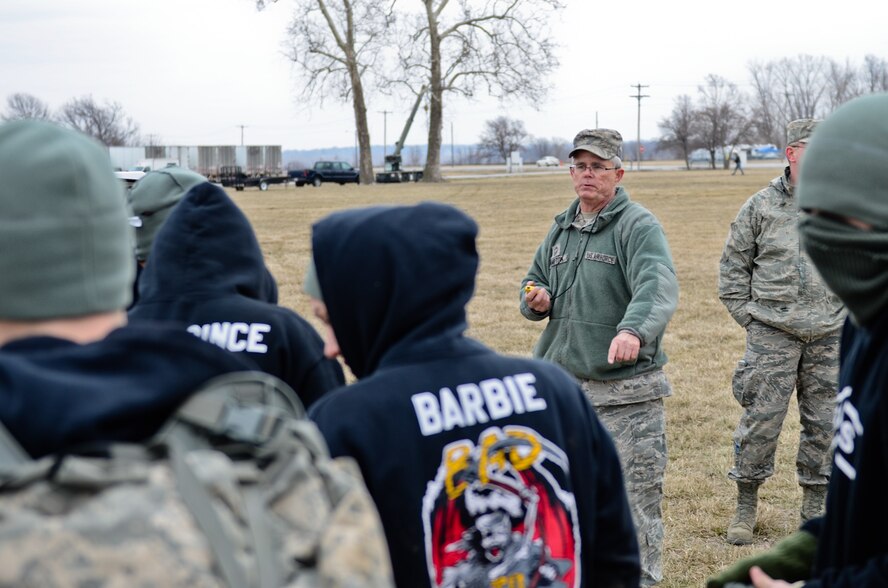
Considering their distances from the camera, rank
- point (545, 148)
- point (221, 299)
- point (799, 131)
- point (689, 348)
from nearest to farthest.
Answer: point (221, 299)
point (799, 131)
point (689, 348)
point (545, 148)

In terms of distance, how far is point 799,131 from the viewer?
567 cm

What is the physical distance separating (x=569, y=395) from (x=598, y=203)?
295cm

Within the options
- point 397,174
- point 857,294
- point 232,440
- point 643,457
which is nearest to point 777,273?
point 643,457

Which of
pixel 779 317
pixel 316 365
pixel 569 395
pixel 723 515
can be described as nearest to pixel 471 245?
pixel 569 395

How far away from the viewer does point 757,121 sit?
94.0 meters

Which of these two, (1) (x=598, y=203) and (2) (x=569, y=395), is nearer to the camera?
(2) (x=569, y=395)

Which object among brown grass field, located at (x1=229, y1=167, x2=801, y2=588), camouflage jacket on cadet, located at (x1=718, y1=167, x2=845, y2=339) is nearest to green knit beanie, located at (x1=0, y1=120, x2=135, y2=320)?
brown grass field, located at (x1=229, y1=167, x2=801, y2=588)

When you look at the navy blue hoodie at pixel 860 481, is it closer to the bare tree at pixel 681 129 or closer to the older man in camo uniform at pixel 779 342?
the older man in camo uniform at pixel 779 342

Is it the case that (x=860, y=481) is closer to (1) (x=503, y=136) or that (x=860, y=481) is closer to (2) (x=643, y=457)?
(2) (x=643, y=457)

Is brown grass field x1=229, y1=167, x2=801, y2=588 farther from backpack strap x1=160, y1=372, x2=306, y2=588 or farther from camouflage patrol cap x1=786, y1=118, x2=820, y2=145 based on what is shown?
backpack strap x1=160, y1=372, x2=306, y2=588

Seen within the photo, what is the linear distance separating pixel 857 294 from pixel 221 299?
1.88 meters

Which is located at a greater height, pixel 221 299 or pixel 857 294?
pixel 857 294

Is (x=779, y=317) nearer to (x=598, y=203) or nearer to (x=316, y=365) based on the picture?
(x=598, y=203)

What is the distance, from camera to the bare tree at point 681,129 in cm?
9138
